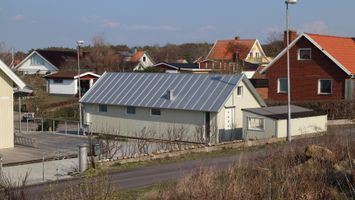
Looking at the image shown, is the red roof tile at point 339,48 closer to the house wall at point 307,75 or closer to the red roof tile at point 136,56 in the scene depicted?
the house wall at point 307,75

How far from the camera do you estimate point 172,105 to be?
115ft

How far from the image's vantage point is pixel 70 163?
76.9ft

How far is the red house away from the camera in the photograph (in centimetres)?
4372

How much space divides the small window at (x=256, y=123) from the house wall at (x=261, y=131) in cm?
19

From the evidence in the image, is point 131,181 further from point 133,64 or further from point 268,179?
point 133,64

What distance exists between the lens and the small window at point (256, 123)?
106 feet

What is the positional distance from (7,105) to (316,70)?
85.4 feet

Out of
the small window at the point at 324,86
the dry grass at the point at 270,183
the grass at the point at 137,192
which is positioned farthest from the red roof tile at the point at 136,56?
the dry grass at the point at 270,183

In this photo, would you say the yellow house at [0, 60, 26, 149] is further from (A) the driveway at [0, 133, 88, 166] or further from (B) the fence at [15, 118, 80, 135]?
(B) the fence at [15, 118, 80, 135]

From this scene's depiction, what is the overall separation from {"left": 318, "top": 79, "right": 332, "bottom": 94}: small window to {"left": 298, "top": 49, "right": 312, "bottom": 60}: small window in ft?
7.06

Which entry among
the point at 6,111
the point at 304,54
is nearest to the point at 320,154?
the point at 6,111

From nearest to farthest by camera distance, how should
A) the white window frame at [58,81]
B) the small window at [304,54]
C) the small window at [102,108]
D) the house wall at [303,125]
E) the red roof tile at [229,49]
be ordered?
the house wall at [303,125] → the small window at [102,108] → the small window at [304,54] → the white window frame at [58,81] → the red roof tile at [229,49]

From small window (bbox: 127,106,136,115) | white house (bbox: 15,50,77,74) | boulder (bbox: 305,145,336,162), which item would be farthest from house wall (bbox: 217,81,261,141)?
white house (bbox: 15,50,77,74)

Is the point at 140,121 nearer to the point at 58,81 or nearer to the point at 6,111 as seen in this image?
the point at 6,111
